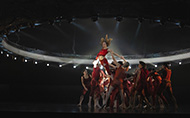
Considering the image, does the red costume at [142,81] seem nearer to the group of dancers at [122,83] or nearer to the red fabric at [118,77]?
the group of dancers at [122,83]

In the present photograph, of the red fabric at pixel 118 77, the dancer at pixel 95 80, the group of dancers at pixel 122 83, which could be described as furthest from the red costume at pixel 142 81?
the dancer at pixel 95 80

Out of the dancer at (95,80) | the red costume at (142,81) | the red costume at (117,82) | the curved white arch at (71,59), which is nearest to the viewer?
the red costume at (117,82)

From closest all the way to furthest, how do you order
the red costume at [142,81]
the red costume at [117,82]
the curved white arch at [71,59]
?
the red costume at [117,82] < the red costume at [142,81] < the curved white arch at [71,59]

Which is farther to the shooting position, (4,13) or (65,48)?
(65,48)

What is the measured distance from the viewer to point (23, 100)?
38.4 feet

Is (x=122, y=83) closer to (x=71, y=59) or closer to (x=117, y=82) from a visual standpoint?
(x=117, y=82)

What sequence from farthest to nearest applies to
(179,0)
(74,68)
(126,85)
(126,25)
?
(74,68), (126,25), (126,85), (179,0)

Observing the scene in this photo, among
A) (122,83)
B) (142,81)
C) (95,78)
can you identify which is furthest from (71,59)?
(142,81)

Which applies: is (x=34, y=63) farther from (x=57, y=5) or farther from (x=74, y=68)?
(x=57, y=5)

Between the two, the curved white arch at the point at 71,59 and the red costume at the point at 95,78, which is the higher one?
the curved white arch at the point at 71,59

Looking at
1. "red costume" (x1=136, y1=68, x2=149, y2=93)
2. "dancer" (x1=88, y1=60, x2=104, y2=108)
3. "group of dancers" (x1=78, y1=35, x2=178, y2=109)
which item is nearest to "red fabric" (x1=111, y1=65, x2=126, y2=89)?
"group of dancers" (x1=78, y1=35, x2=178, y2=109)

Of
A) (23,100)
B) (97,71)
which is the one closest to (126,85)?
(97,71)

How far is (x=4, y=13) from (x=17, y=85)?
571 centimetres

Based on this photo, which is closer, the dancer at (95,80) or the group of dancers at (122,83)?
the group of dancers at (122,83)
